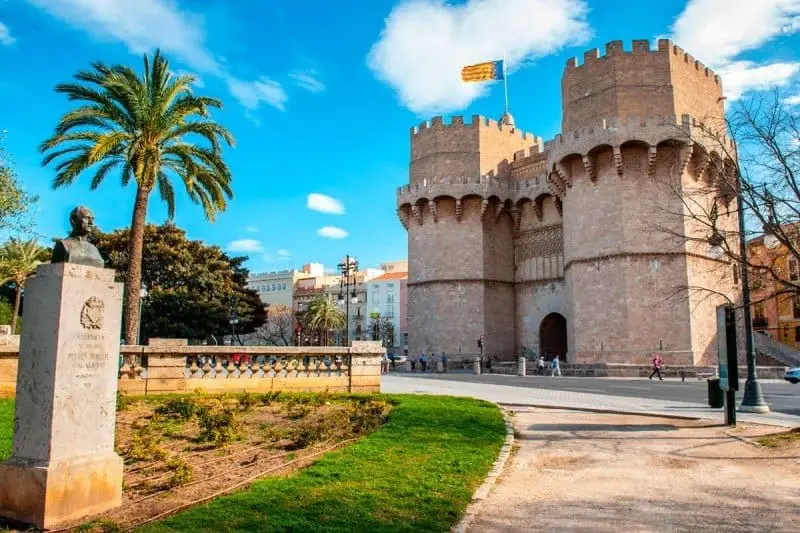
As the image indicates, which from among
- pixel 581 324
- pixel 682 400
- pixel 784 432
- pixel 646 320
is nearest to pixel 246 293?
pixel 581 324

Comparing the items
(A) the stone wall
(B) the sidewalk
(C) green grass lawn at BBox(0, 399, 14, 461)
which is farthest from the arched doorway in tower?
(C) green grass lawn at BBox(0, 399, 14, 461)

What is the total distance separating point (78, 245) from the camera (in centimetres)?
523

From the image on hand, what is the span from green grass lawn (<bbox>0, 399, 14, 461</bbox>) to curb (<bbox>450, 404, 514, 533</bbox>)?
490 centimetres

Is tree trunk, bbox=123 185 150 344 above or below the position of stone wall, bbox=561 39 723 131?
below

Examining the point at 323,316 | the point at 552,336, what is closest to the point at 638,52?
the point at 552,336

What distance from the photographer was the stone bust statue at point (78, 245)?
203 inches

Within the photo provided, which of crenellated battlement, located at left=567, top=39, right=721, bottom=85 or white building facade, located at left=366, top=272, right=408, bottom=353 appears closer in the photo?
crenellated battlement, located at left=567, top=39, right=721, bottom=85

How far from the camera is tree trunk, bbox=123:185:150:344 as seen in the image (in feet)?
58.4

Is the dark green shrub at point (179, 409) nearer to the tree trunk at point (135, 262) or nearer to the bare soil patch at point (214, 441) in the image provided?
the bare soil patch at point (214, 441)

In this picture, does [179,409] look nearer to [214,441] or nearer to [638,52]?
[214,441]

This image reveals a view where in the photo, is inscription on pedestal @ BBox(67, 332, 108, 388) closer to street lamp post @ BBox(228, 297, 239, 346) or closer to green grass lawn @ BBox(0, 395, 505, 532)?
green grass lawn @ BBox(0, 395, 505, 532)

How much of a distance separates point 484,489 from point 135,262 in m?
14.6

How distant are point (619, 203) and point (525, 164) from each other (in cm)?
1062

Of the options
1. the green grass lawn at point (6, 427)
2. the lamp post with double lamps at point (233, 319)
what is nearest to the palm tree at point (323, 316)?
the lamp post with double lamps at point (233, 319)
